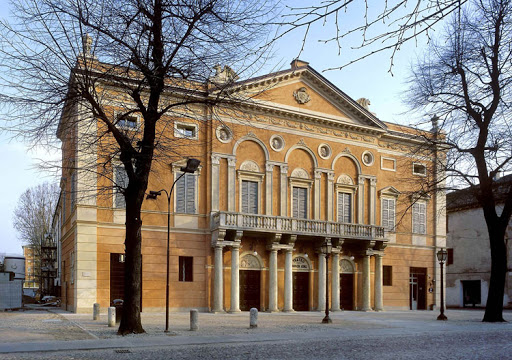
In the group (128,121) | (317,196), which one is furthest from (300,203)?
(128,121)

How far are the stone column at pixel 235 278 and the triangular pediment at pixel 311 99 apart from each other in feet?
29.4

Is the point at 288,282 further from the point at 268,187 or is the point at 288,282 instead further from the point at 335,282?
the point at 268,187

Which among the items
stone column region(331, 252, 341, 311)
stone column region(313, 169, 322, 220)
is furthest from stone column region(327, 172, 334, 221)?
stone column region(331, 252, 341, 311)

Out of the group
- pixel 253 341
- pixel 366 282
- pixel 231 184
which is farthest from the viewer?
pixel 366 282

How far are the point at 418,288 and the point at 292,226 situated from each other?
12.8m

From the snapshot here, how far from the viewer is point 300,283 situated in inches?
1329

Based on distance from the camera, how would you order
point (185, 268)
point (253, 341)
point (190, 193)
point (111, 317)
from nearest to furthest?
1. point (253, 341)
2. point (111, 317)
3. point (185, 268)
4. point (190, 193)

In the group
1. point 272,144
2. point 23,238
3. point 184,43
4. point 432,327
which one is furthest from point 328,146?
point 23,238

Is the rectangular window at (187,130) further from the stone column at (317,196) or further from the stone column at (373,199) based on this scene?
the stone column at (373,199)

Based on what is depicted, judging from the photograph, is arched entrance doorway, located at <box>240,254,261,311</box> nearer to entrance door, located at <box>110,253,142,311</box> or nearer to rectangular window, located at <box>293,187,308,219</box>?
rectangular window, located at <box>293,187,308,219</box>

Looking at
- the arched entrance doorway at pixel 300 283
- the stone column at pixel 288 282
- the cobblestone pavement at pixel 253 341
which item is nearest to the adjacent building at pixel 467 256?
the arched entrance doorway at pixel 300 283

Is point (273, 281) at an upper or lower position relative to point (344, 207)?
lower

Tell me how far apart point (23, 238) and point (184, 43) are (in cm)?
5437

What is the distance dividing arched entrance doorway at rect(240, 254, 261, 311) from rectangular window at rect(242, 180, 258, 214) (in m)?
2.76
